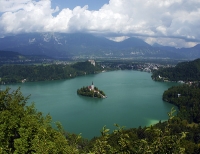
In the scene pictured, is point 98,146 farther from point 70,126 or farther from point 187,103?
point 187,103

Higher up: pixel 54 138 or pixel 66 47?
pixel 66 47

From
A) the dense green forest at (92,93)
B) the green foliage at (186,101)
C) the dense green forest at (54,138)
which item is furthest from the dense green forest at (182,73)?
the dense green forest at (54,138)

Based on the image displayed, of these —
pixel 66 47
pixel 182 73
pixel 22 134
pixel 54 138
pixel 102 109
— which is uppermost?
pixel 66 47

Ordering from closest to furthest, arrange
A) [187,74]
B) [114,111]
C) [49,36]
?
1. [114,111]
2. [187,74]
3. [49,36]

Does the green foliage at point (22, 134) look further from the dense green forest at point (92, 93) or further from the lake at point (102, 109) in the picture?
the dense green forest at point (92, 93)

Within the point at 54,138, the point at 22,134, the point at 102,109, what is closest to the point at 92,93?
the point at 102,109

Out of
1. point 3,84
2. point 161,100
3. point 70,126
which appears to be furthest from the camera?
point 3,84

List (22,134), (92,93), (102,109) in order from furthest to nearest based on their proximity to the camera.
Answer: (92,93)
(102,109)
(22,134)

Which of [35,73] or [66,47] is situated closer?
[35,73]

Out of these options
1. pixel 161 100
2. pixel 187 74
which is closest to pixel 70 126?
pixel 161 100

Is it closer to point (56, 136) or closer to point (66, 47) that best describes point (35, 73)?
point (56, 136)

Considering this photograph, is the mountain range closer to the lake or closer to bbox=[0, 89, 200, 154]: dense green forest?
the lake
